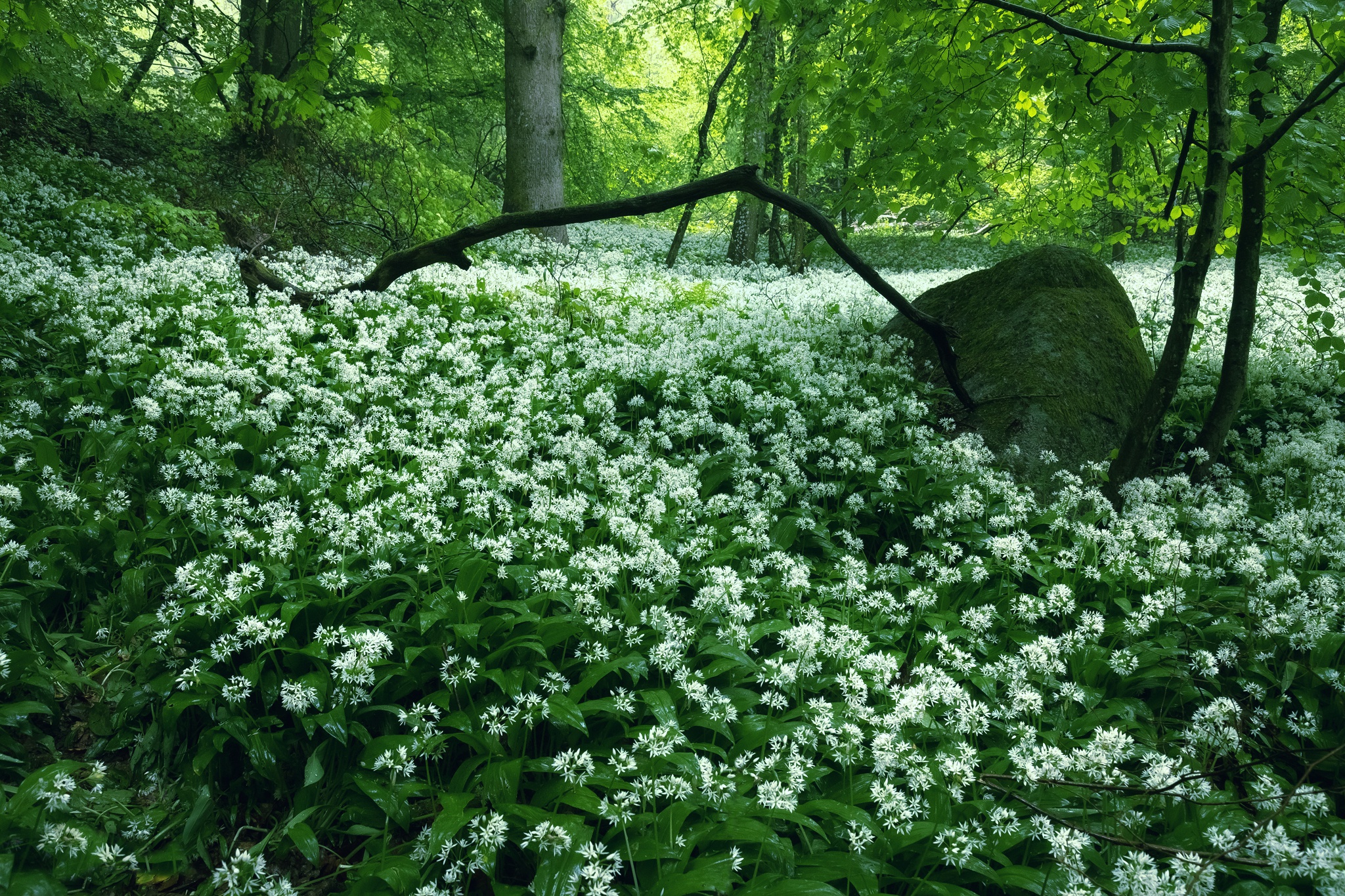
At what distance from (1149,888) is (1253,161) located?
5094 millimetres

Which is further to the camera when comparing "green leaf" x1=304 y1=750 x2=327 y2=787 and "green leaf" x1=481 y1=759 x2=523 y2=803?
"green leaf" x1=304 y1=750 x2=327 y2=787

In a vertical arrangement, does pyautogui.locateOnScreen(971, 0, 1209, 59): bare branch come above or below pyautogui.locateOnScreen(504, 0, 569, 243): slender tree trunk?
below

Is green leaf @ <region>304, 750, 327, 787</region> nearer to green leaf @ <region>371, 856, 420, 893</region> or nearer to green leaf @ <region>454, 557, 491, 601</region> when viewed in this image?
green leaf @ <region>371, 856, 420, 893</region>

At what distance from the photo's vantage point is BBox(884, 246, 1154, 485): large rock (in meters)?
5.68

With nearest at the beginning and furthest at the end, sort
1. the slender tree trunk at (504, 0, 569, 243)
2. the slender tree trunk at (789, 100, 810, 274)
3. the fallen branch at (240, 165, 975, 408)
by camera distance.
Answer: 1. the fallen branch at (240, 165, 975, 408)
2. the slender tree trunk at (504, 0, 569, 243)
3. the slender tree trunk at (789, 100, 810, 274)

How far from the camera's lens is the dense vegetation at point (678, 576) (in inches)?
99.7

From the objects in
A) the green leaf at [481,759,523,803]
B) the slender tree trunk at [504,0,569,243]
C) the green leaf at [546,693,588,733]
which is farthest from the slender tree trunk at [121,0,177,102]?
the green leaf at [481,759,523,803]

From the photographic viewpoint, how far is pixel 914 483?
4879 mm

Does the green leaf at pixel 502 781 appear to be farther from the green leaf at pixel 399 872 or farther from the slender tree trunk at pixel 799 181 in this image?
the slender tree trunk at pixel 799 181

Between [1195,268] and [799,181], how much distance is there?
15030 mm

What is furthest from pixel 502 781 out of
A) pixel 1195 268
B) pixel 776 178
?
pixel 776 178

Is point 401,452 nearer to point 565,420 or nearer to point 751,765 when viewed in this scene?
point 565,420

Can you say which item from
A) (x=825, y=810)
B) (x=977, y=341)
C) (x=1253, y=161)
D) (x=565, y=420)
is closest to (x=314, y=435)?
(x=565, y=420)

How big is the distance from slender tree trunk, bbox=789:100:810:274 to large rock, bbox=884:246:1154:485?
9.22 meters
